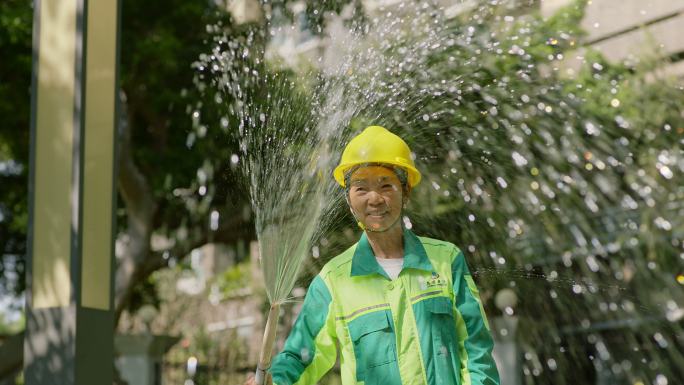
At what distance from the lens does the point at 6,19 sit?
967cm

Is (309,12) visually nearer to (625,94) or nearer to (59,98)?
Answer: (625,94)

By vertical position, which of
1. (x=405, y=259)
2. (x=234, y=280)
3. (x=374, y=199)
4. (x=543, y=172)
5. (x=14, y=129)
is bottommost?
(x=234, y=280)

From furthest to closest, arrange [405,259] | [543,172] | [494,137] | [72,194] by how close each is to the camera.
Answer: [543,172] → [494,137] → [72,194] → [405,259]

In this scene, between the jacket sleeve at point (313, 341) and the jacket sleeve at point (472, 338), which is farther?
the jacket sleeve at point (313, 341)

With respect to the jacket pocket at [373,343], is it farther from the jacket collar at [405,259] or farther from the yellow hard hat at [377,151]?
the yellow hard hat at [377,151]

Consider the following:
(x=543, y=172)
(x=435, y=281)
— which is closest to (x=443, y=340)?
(x=435, y=281)

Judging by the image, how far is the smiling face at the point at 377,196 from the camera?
317cm

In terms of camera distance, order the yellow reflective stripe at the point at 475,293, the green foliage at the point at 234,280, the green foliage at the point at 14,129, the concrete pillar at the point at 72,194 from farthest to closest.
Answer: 1. the green foliage at the point at 234,280
2. the green foliage at the point at 14,129
3. the concrete pillar at the point at 72,194
4. the yellow reflective stripe at the point at 475,293

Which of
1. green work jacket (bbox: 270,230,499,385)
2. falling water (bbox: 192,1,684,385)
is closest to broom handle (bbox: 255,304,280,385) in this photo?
green work jacket (bbox: 270,230,499,385)

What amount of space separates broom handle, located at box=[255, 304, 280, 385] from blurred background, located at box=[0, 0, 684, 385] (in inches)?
88.3

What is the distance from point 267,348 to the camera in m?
3.09

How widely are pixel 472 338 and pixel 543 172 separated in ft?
18.6

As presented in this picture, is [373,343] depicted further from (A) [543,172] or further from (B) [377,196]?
(A) [543,172]

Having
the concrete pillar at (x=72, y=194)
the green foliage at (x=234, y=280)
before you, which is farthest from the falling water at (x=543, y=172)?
the green foliage at (x=234, y=280)
